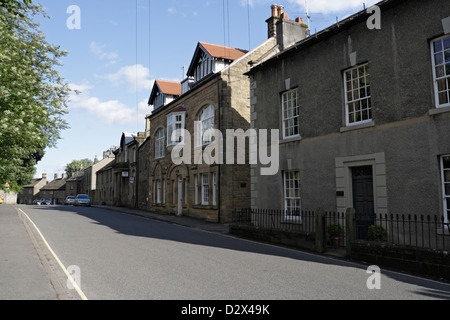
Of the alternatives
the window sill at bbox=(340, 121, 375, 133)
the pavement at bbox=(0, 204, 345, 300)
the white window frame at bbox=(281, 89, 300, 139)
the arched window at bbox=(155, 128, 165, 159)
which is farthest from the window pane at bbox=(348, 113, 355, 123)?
the arched window at bbox=(155, 128, 165, 159)

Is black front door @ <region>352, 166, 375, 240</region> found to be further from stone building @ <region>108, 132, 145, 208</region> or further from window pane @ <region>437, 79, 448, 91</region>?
stone building @ <region>108, 132, 145, 208</region>

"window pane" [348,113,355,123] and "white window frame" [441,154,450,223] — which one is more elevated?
"window pane" [348,113,355,123]

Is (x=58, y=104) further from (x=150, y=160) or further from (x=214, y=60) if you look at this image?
(x=150, y=160)

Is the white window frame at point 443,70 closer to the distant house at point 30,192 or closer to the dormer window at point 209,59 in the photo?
the dormer window at point 209,59

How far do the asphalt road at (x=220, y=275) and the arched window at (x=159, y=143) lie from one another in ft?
63.6

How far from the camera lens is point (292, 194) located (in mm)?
15125

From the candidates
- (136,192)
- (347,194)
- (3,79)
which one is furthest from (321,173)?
(136,192)

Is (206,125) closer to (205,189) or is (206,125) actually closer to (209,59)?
(205,189)

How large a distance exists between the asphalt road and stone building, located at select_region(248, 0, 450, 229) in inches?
123

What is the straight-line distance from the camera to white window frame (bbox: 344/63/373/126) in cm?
1221

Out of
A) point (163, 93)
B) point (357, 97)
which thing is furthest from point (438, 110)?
point (163, 93)

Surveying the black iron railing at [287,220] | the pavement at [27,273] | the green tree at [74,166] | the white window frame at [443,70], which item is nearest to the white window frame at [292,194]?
the black iron railing at [287,220]

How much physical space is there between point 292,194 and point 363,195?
11.2 feet

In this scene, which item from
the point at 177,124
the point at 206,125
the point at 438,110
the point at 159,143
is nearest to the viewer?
the point at 438,110
